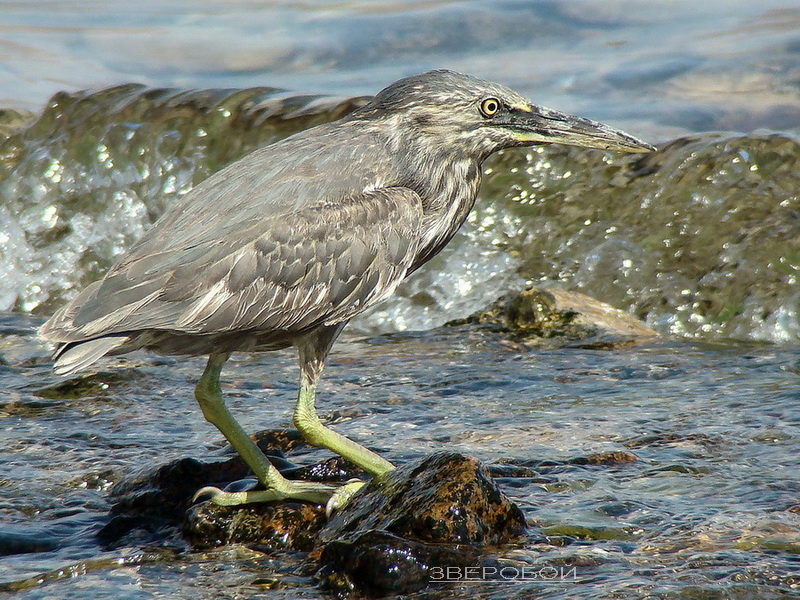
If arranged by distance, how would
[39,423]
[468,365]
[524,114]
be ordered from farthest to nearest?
[468,365] → [39,423] → [524,114]

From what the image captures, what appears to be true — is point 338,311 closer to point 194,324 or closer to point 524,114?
point 194,324

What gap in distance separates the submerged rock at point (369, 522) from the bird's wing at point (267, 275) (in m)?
0.74

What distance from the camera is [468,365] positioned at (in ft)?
21.8

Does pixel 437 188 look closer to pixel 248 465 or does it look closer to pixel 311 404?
pixel 311 404

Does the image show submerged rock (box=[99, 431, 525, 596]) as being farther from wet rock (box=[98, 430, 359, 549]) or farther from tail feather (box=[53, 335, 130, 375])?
tail feather (box=[53, 335, 130, 375])

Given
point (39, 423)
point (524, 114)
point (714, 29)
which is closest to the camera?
point (524, 114)

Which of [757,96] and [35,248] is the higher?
[757,96]

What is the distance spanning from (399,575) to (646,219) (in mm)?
5644

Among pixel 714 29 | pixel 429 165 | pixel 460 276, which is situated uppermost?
pixel 714 29

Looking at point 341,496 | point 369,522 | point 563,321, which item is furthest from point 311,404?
point 563,321

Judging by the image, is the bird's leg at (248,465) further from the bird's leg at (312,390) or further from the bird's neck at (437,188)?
the bird's neck at (437,188)

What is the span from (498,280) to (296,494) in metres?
4.62

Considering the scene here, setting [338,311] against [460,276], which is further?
[460,276]

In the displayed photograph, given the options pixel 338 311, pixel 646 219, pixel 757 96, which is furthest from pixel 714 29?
pixel 338 311
